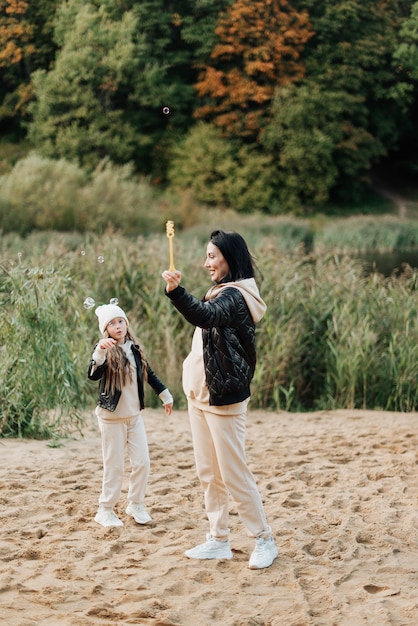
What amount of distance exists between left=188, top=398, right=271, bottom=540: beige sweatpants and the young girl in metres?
0.36

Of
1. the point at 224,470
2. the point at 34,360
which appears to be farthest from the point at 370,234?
the point at 224,470

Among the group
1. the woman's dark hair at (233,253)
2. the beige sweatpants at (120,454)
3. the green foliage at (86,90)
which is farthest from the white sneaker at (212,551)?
the green foliage at (86,90)

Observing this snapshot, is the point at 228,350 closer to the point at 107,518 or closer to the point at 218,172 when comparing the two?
the point at 107,518

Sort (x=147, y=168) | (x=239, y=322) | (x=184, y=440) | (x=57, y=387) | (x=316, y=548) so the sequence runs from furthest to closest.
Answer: (x=147, y=168)
(x=184, y=440)
(x=57, y=387)
(x=316, y=548)
(x=239, y=322)

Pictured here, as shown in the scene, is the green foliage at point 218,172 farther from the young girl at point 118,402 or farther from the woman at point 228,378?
the woman at point 228,378

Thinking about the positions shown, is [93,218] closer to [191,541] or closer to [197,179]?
[197,179]

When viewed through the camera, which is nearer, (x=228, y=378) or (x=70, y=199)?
(x=228, y=378)

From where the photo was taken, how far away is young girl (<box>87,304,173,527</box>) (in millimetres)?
3459

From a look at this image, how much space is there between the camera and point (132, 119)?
12133mm

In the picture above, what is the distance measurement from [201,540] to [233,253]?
1.12 m

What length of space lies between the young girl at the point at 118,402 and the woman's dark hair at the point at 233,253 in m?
0.59

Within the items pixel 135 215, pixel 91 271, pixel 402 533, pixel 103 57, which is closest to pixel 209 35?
pixel 103 57

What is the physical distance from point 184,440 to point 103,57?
751 centimetres

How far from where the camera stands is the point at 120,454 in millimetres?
3508
